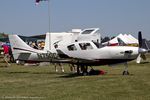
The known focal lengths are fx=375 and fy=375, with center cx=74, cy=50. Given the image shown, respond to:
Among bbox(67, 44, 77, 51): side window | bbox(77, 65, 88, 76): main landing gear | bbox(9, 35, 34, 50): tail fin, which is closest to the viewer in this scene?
bbox(67, 44, 77, 51): side window

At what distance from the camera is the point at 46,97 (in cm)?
1141

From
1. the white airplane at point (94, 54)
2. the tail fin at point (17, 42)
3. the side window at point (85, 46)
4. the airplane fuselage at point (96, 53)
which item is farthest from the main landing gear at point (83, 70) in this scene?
the tail fin at point (17, 42)

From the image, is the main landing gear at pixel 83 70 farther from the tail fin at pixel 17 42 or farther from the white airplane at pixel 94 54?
the tail fin at pixel 17 42

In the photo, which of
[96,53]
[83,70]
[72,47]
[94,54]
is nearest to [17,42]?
[72,47]

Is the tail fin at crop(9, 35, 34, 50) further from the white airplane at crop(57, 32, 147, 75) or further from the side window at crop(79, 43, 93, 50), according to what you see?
the side window at crop(79, 43, 93, 50)

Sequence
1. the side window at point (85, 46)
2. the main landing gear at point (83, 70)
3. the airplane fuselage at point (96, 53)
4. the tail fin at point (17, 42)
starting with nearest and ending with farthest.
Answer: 1. the airplane fuselage at point (96, 53)
2. the side window at point (85, 46)
3. the main landing gear at point (83, 70)
4. the tail fin at point (17, 42)

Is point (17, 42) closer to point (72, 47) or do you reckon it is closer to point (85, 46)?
point (72, 47)

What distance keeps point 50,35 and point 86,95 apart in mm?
12596

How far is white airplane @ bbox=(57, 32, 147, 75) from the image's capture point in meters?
19.9

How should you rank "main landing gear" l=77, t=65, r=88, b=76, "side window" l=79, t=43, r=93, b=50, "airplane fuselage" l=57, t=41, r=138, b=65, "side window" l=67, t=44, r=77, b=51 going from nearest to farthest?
1. "airplane fuselage" l=57, t=41, r=138, b=65
2. "side window" l=79, t=43, r=93, b=50
3. "side window" l=67, t=44, r=77, b=51
4. "main landing gear" l=77, t=65, r=88, b=76

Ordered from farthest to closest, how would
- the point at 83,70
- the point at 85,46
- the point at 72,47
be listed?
the point at 83,70, the point at 72,47, the point at 85,46

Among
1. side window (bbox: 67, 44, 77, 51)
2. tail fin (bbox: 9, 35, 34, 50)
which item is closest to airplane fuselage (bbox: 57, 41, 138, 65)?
side window (bbox: 67, 44, 77, 51)

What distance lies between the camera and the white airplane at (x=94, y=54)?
1987 centimetres

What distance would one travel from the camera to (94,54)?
2036 cm
